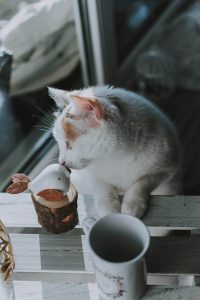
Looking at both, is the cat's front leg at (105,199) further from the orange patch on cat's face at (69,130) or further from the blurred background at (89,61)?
the blurred background at (89,61)

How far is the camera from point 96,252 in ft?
2.30

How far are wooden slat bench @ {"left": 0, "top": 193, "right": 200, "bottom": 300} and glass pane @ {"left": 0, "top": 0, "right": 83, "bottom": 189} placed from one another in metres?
0.67

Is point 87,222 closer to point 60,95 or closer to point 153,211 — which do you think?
point 153,211

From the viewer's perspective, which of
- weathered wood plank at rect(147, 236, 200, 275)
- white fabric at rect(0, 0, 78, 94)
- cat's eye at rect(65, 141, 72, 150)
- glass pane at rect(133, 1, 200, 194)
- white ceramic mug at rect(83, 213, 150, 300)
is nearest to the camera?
white ceramic mug at rect(83, 213, 150, 300)

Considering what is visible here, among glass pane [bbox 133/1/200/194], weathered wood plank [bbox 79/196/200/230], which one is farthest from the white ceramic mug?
glass pane [bbox 133/1/200/194]

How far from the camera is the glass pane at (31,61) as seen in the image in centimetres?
153

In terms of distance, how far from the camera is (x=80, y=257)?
0.82m

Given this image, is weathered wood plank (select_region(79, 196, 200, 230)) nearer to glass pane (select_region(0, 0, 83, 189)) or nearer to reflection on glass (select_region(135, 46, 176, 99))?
glass pane (select_region(0, 0, 83, 189))

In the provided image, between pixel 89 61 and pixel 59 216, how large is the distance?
112 centimetres

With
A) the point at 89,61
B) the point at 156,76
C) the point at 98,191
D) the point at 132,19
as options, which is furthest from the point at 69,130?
the point at 132,19

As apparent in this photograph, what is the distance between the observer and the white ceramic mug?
682mm

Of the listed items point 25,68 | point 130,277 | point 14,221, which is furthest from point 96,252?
point 25,68

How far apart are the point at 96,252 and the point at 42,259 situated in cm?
16

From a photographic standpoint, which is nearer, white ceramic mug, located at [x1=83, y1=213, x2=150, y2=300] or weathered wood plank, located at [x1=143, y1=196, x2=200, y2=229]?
white ceramic mug, located at [x1=83, y1=213, x2=150, y2=300]
